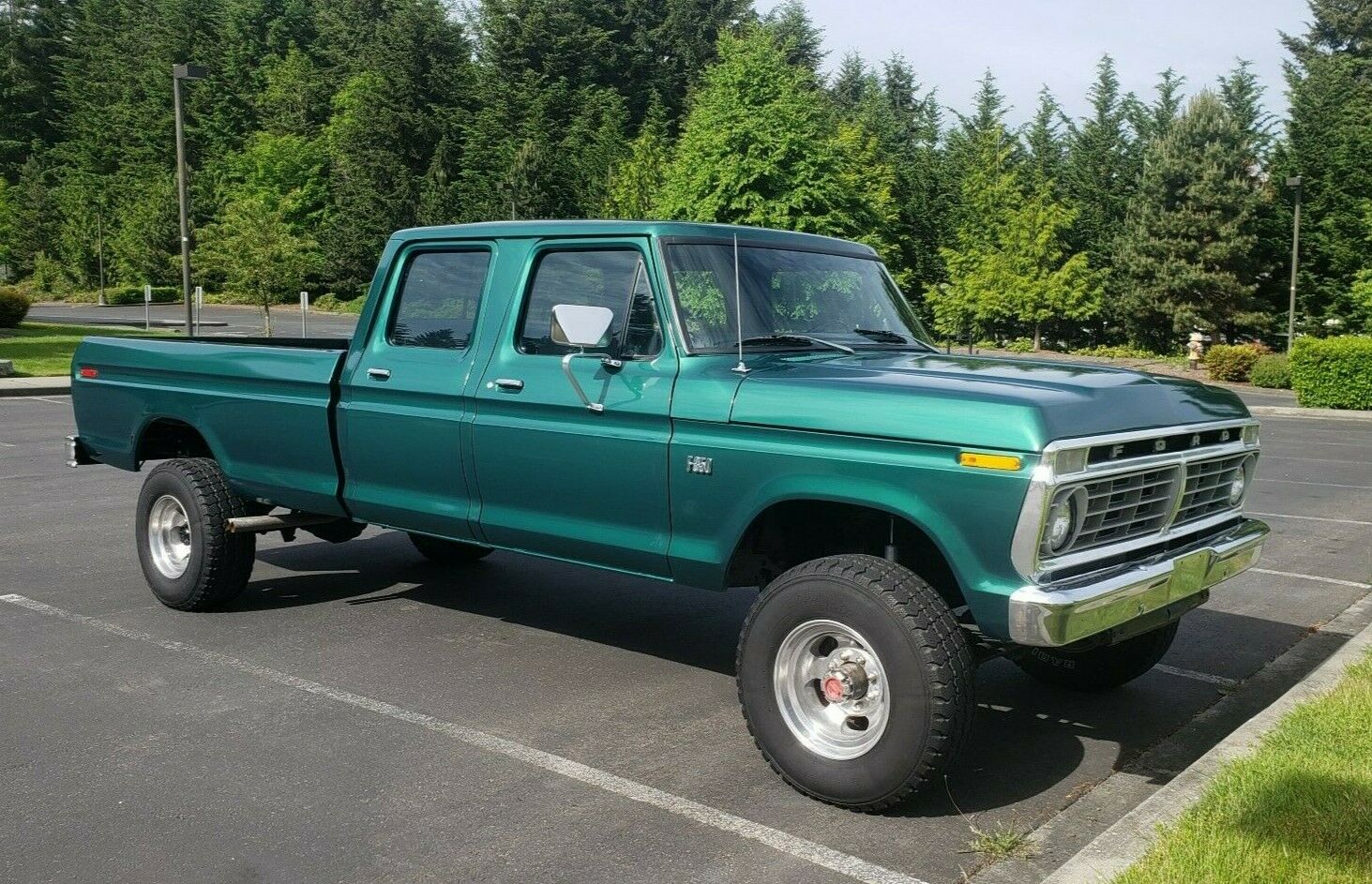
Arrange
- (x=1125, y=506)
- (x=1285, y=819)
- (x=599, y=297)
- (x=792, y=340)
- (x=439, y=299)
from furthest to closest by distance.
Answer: (x=439, y=299) → (x=599, y=297) → (x=792, y=340) → (x=1125, y=506) → (x=1285, y=819)

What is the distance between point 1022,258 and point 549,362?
4511cm

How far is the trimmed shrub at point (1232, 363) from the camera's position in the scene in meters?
36.6

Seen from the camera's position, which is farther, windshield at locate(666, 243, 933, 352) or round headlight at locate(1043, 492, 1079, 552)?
windshield at locate(666, 243, 933, 352)

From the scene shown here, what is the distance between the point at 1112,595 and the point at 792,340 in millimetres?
1806

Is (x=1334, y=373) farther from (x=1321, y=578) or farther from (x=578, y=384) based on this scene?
(x=578, y=384)

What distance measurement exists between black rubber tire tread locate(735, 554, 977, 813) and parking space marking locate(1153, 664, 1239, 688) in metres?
2.43

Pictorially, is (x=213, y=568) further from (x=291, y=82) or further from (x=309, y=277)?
(x=291, y=82)

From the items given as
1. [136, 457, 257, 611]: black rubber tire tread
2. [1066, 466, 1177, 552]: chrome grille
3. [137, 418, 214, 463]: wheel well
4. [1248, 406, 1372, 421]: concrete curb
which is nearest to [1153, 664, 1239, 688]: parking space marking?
[1066, 466, 1177, 552]: chrome grille

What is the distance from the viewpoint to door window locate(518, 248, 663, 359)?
5234 mm

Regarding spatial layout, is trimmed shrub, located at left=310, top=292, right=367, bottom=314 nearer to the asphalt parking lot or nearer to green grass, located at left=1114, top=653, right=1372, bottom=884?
the asphalt parking lot

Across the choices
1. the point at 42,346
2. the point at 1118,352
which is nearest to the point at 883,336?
the point at 42,346

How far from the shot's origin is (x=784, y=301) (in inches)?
215

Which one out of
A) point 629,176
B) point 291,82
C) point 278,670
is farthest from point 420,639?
point 291,82

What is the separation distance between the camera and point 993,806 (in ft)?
14.7
